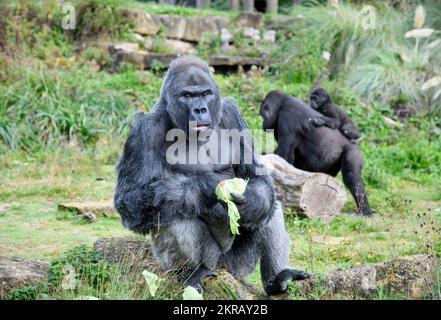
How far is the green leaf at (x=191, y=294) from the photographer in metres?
4.61

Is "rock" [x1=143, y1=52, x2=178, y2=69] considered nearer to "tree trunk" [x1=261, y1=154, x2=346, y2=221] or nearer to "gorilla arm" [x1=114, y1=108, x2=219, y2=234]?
"tree trunk" [x1=261, y1=154, x2=346, y2=221]

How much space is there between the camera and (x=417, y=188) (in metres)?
10.3

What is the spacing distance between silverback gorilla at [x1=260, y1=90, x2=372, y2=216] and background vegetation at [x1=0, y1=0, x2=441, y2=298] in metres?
0.62

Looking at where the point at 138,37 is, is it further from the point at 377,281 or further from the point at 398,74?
the point at 377,281

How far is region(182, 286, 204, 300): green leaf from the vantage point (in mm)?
4606

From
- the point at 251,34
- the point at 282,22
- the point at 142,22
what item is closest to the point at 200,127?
the point at 142,22

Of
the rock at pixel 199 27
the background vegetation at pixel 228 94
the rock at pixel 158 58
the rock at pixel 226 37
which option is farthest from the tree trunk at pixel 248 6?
the rock at pixel 158 58

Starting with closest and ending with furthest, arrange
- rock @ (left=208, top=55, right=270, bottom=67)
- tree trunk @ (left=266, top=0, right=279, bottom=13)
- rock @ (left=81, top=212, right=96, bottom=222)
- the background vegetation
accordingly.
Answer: the background vegetation, rock @ (left=81, top=212, right=96, bottom=222), rock @ (left=208, top=55, right=270, bottom=67), tree trunk @ (left=266, top=0, right=279, bottom=13)

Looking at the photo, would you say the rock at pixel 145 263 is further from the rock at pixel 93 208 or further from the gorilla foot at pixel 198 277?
the rock at pixel 93 208

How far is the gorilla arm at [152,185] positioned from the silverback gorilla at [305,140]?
4085 mm

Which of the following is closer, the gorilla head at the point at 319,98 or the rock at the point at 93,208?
the rock at the point at 93,208

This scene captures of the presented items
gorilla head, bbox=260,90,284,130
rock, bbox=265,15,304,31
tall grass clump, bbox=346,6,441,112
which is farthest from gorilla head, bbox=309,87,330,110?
rock, bbox=265,15,304,31
